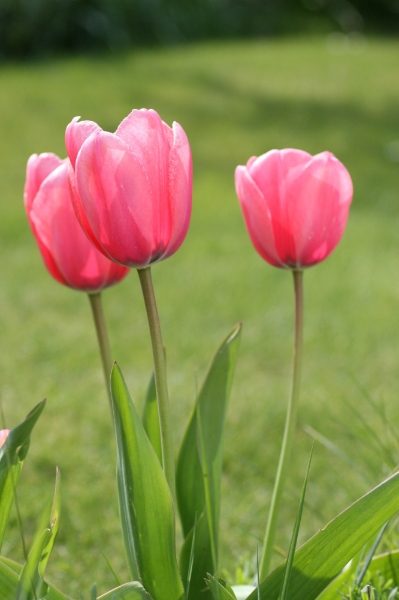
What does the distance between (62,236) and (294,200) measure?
30cm

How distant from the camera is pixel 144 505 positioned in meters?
1.23

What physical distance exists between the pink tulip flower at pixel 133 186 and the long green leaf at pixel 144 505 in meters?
0.15

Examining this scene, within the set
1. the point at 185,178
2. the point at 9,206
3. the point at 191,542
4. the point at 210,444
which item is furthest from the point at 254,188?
the point at 9,206

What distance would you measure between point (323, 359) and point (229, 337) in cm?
237

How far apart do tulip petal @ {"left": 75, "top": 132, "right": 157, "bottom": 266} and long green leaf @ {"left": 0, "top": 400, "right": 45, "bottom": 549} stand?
23 cm

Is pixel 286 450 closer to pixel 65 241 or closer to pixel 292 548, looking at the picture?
pixel 292 548

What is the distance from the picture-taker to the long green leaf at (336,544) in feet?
3.84

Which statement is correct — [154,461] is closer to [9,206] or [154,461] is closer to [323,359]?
[323,359]

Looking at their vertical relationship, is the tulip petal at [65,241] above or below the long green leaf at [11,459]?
above

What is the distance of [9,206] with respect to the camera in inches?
216

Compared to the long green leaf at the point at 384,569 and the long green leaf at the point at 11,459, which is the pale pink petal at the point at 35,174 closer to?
the long green leaf at the point at 11,459

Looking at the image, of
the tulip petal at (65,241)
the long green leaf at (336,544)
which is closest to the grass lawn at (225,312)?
the long green leaf at (336,544)

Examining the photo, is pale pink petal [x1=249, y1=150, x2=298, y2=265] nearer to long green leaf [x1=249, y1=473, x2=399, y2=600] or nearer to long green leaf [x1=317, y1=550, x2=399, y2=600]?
long green leaf [x1=249, y1=473, x2=399, y2=600]

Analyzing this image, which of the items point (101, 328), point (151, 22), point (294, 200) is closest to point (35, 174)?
point (101, 328)
